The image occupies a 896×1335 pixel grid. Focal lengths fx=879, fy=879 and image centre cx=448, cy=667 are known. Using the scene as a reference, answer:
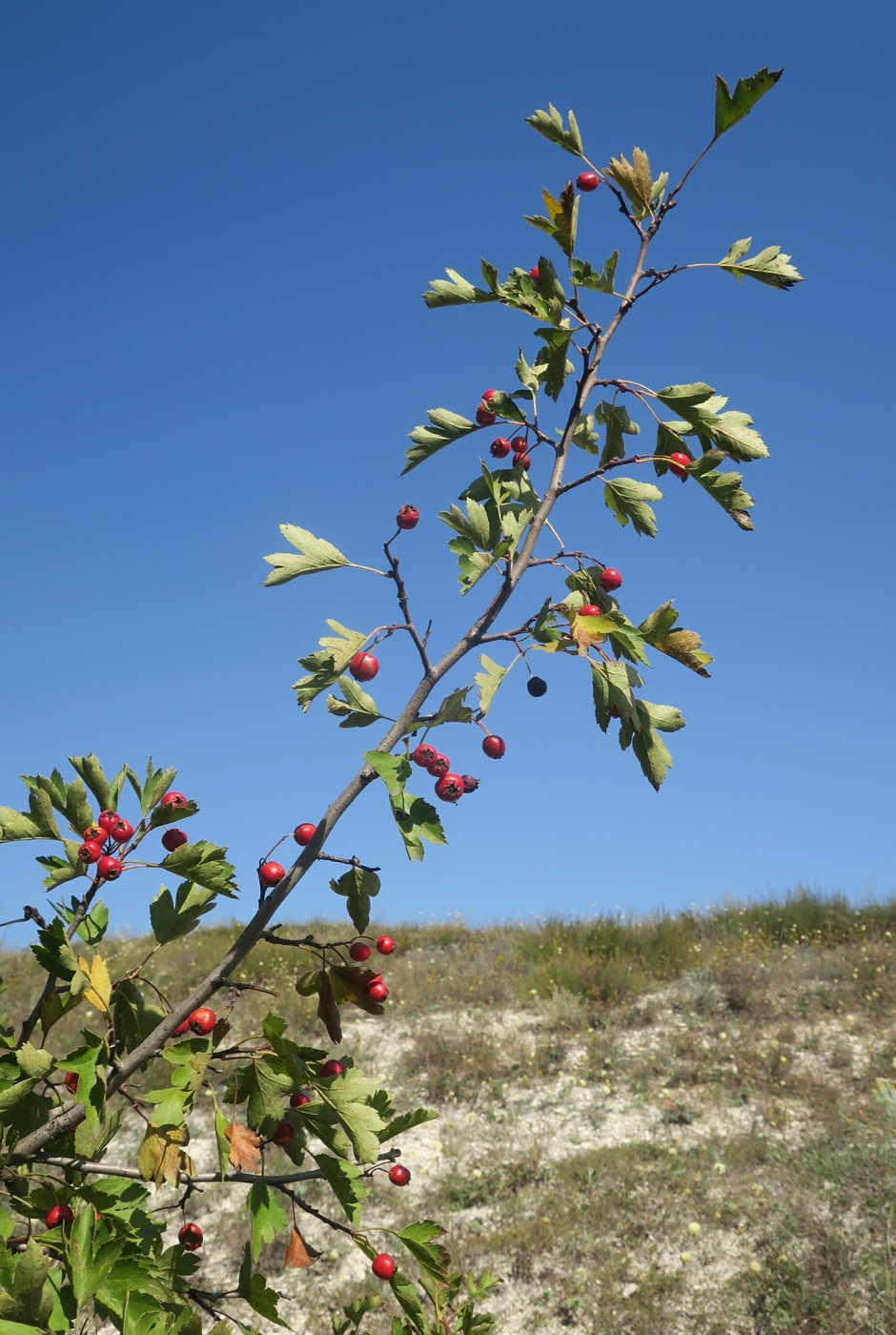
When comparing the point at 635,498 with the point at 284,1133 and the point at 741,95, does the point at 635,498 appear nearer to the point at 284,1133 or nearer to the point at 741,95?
the point at 741,95

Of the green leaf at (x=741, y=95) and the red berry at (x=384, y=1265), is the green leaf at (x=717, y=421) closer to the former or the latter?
the green leaf at (x=741, y=95)

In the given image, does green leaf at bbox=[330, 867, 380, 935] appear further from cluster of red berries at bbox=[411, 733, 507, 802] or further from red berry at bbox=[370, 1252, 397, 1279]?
red berry at bbox=[370, 1252, 397, 1279]

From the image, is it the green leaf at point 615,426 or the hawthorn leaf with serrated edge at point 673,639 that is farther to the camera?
the green leaf at point 615,426

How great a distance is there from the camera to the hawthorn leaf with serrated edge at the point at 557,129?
111 inches

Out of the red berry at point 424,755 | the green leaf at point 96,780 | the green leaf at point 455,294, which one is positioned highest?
the green leaf at point 455,294

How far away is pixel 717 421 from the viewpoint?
104 inches

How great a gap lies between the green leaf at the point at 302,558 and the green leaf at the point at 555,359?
0.84m

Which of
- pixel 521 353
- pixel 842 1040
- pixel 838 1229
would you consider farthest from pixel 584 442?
pixel 842 1040

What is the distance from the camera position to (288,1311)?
19.4 ft

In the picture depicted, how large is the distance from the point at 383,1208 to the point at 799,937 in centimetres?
715

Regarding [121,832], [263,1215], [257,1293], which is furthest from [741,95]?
[257,1293]

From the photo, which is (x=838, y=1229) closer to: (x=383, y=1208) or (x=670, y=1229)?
(x=670, y=1229)

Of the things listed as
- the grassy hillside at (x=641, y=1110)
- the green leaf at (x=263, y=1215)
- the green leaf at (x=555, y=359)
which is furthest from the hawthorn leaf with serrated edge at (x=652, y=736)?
the grassy hillside at (x=641, y=1110)

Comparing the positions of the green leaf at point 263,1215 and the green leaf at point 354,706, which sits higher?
the green leaf at point 354,706
